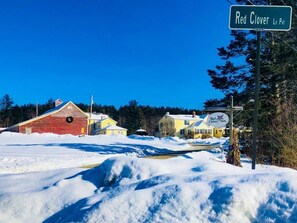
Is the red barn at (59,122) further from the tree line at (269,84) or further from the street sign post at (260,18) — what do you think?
the street sign post at (260,18)

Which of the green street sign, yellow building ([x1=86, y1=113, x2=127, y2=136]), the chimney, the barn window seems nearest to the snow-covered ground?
the green street sign

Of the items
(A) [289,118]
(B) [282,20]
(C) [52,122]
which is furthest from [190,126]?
(B) [282,20]

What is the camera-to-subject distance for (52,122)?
2263 inches

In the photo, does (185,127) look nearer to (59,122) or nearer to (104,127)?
(104,127)

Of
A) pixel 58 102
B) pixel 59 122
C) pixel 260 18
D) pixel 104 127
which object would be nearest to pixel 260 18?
pixel 260 18

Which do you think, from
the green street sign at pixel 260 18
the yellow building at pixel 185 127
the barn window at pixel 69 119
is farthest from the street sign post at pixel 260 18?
the yellow building at pixel 185 127

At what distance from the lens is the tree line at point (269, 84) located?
12.1 m

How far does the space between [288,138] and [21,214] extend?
8.27 m

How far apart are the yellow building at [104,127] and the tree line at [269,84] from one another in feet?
182

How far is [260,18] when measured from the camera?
589 cm

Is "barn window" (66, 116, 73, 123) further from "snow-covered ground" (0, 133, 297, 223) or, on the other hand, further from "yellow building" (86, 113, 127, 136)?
"snow-covered ground" (0, 133, 297, 223)

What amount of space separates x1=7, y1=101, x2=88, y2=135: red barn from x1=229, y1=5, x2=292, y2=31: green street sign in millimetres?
53436

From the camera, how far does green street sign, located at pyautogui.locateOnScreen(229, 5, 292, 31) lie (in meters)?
5.87

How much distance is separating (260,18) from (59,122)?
2133 inches
